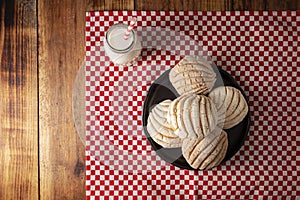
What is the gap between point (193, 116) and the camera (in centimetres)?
91

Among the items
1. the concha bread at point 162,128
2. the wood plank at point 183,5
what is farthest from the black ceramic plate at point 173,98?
the wood plank at point 183,5

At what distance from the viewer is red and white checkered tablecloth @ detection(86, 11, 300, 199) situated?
1.04m

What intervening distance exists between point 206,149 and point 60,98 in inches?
14.3

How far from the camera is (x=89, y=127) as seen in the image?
106cm

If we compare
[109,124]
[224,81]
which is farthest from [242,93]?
[109,124]

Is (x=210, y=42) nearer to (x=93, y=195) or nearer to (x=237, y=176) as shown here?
(x=237, y=176)

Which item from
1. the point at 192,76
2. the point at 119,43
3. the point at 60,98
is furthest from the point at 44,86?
the point at 192,76

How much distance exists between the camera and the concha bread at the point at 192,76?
3.16 feet

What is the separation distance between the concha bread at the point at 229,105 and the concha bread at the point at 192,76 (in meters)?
0.03

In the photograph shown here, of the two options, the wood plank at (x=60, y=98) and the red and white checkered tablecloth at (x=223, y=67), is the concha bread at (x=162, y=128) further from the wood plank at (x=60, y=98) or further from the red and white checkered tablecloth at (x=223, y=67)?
the wood plank at (x=60, y=98)

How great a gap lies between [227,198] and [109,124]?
31 centimetres

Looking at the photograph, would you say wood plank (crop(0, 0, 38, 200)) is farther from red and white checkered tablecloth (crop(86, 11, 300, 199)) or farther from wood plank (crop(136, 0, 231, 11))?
wood plank (crop(136, 0, 231, 11))

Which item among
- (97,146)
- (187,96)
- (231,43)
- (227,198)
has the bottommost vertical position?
(227,198)

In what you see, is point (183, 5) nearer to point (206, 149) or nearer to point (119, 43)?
point (119, 43)
